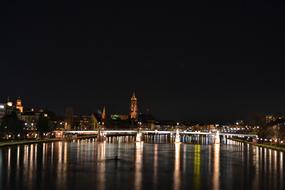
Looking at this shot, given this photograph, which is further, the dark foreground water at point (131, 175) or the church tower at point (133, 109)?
the church tower at point (133, 109)

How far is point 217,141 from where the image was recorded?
106 meters

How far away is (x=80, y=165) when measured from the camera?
1708 inches

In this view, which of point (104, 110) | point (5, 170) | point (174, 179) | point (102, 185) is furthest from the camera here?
point (104, 110)

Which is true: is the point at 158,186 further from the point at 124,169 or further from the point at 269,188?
the point at 124,169

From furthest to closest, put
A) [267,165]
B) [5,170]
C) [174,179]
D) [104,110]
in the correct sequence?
[104,110] → [267,165] → [5,170] → [174,179]

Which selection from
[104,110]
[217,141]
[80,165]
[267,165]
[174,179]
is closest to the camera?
[174,179]

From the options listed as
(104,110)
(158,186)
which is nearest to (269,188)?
(158,186)

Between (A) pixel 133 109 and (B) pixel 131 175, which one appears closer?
(B) pixel 131 175

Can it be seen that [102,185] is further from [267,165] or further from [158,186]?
[267,165]

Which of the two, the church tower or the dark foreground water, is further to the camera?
the church tower

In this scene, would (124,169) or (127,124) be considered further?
(127,124)

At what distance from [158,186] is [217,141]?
76.9m

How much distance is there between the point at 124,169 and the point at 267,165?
13238 millimetres

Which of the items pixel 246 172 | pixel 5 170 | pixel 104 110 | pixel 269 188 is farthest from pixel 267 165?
pixel 104 110
